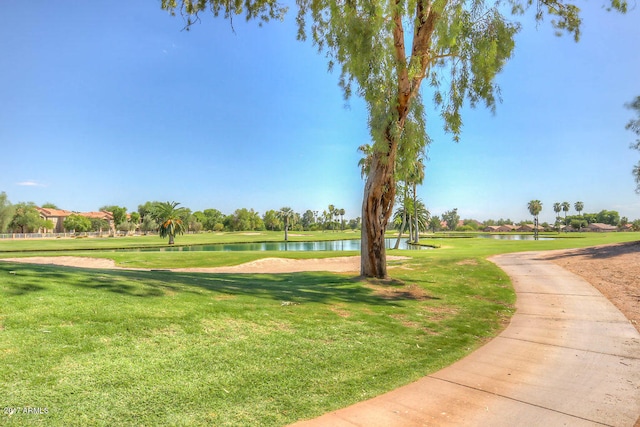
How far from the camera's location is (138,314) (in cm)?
516

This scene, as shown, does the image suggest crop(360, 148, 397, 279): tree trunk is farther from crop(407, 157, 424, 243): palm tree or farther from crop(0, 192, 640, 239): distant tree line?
crop(0, 192, 640, 239): distant tree line

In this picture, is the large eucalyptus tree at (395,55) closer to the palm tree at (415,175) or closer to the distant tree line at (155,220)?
the palm tree at (415,175)

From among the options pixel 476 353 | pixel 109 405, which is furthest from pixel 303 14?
pixel 109 405

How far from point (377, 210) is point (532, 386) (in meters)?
8.01

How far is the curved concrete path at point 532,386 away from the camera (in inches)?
132

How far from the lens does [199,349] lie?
439cm

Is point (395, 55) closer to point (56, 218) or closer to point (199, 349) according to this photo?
point (199, 349)

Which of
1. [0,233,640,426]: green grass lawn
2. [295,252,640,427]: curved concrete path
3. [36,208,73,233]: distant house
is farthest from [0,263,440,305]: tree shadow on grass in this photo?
[36,208,73,233]: distant house

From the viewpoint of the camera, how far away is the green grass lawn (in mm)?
3141

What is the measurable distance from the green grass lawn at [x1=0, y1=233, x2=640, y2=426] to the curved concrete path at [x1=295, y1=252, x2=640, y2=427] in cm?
27

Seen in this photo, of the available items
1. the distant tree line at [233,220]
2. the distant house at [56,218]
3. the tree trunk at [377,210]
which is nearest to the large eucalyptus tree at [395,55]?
the tree trunk at [377,210]

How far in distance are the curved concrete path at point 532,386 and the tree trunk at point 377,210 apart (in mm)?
5365

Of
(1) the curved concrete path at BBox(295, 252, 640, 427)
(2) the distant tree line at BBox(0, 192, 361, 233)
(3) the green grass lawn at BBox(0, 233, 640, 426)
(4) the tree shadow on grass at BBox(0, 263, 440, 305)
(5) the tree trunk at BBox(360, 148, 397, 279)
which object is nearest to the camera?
(3) the green grass lawn at BBox(0, 233, 640, 426)

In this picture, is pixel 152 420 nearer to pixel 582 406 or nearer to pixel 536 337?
pixel 582 406
